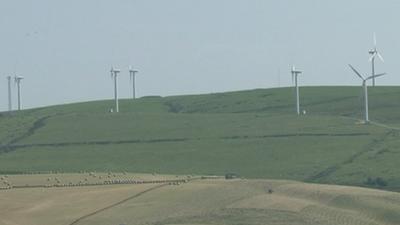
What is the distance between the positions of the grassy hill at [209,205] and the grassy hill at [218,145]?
2050cm

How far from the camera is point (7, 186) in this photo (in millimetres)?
61438

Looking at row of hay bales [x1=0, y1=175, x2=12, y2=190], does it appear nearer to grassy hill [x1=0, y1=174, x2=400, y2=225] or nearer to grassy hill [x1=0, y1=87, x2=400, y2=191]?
grassy hill [x1=0, y1=174, x2=400, y2=225]

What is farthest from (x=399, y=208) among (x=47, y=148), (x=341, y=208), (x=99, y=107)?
(x=99, y=107)

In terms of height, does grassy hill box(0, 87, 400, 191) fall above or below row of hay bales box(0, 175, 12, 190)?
above

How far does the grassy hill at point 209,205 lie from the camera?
139 feet

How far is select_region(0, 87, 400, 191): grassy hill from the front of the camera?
3206 inches

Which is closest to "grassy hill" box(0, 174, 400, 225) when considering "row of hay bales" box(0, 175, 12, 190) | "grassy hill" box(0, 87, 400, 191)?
"row of hay bales" box(0, 175, 12, 190)

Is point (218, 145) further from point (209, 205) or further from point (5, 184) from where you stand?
point (209, 205)

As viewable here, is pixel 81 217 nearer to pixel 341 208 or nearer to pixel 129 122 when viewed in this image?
pixel 341 208

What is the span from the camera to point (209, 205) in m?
46.0

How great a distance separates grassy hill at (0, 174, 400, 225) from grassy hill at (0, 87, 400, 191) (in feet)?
67.2

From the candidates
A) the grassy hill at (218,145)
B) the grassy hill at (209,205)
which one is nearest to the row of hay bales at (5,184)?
the grassy hill at (209,205)

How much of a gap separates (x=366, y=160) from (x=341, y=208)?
37.6 m

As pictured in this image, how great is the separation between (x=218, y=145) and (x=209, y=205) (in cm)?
5259
